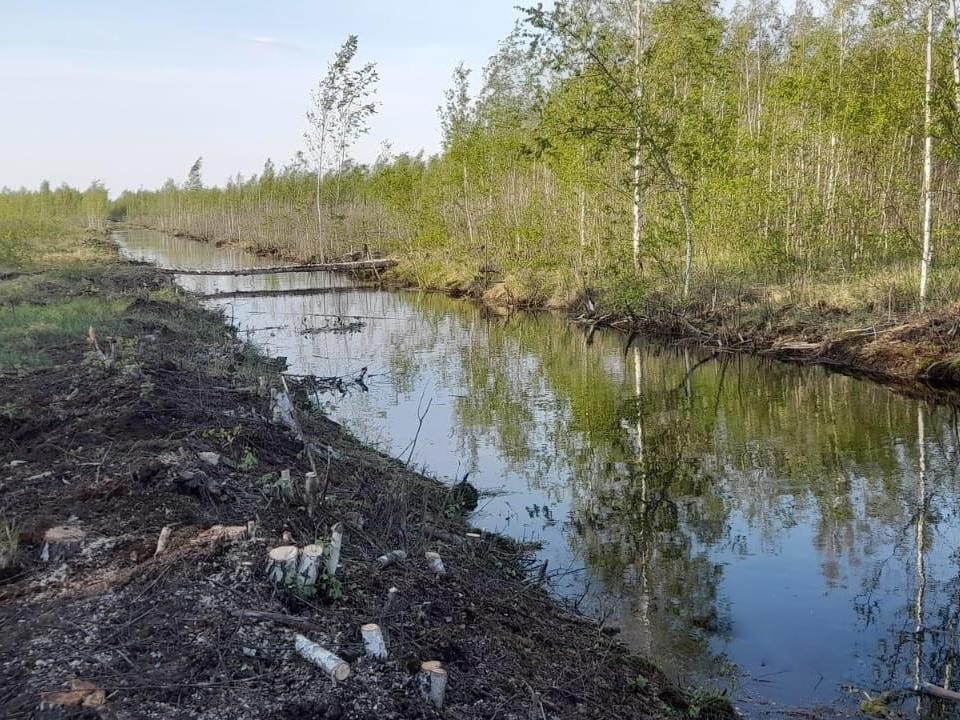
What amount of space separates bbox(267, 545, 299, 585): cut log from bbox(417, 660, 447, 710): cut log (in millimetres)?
1044

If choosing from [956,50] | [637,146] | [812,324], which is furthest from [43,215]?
[956,50]

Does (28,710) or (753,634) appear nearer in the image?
→ (28,710)

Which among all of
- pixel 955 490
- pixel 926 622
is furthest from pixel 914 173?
pixel 926 622

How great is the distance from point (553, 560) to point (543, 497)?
1.81 meters

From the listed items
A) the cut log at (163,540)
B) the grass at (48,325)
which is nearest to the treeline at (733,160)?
the grass at (48,325)

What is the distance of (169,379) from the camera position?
9.77 meters

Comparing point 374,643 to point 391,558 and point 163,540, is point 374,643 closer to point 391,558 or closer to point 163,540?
point 391,558

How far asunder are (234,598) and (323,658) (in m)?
0.79

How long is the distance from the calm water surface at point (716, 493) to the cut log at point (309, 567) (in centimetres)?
253

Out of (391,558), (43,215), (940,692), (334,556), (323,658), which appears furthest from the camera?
(43,215)

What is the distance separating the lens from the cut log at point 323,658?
3875mm

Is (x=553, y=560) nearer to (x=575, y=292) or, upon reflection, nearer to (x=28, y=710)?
(x=28, y=710)

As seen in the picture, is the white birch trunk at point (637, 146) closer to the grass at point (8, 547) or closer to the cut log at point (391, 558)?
the cut log at point (391, 558)

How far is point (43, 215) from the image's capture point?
65125 millimetres
